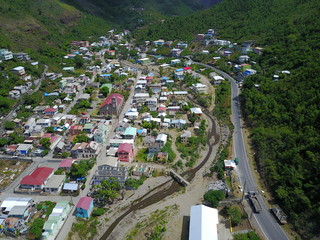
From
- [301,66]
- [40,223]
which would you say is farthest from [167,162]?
[301,66]

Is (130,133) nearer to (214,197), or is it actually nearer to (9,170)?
(9,170)

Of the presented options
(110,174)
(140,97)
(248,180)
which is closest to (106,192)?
(110,174)

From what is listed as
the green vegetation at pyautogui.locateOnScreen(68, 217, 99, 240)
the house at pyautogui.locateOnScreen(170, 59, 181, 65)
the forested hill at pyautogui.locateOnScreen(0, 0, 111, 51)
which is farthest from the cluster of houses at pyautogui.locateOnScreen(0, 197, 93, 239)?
the house at pyautogui.locateOnScreen(170, 59, 181, 65)

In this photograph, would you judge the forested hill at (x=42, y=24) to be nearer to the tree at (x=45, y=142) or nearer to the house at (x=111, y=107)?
the house at (x=111, y=107)

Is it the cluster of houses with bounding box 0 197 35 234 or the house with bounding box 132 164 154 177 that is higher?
the house with bounding box 132 164 154 177

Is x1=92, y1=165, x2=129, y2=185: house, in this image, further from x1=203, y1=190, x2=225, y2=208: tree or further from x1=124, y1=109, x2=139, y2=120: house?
x1=124, y1=109, x2=139, y2=120: house

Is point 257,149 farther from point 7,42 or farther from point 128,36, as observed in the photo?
point 128,36
